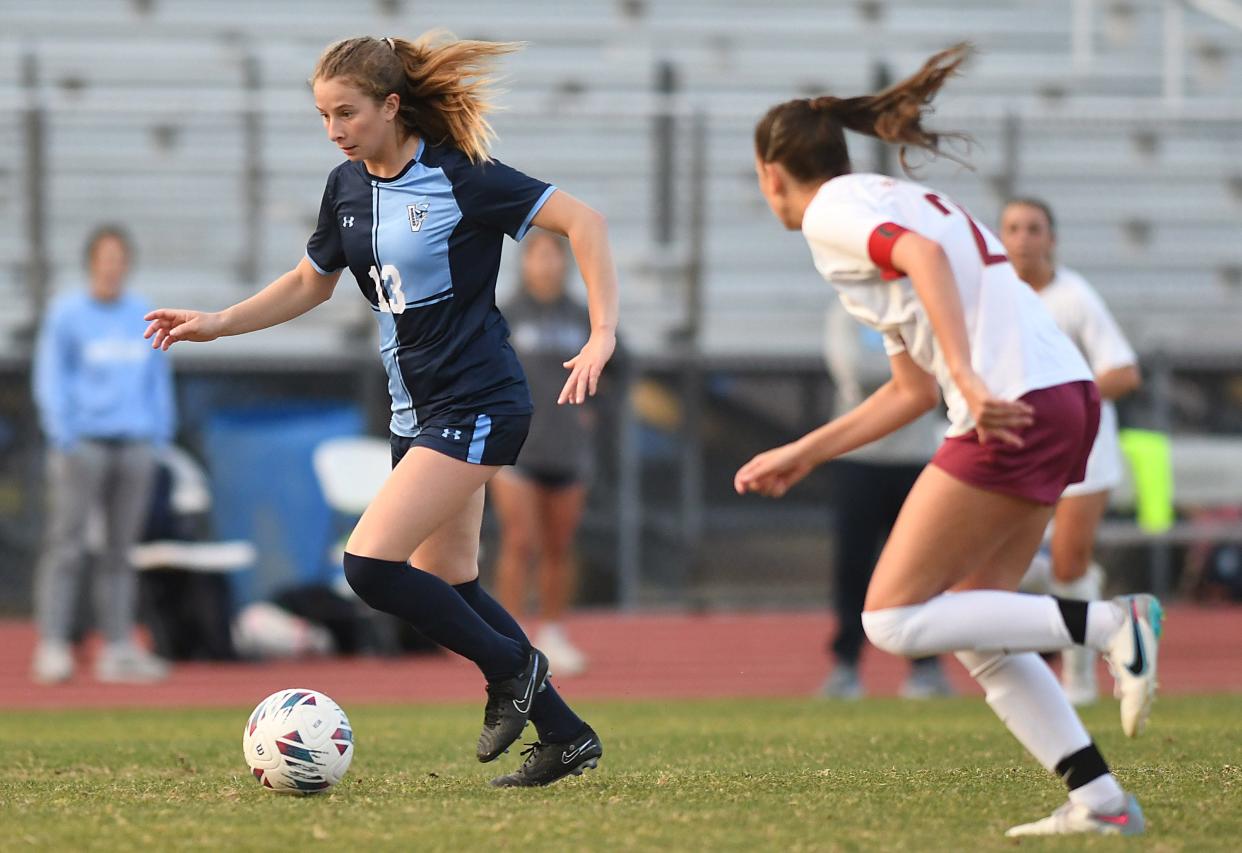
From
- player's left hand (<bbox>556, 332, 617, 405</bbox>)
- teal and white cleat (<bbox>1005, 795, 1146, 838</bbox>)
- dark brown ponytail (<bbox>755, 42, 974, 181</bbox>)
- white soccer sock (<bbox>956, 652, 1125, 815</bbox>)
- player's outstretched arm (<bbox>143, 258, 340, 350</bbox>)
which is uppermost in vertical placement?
dark brown ponytail (<bbox>755, 42, 974, 181</bbox>)

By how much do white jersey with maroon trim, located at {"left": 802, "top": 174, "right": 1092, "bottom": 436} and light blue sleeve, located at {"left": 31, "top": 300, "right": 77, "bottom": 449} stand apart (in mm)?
6440

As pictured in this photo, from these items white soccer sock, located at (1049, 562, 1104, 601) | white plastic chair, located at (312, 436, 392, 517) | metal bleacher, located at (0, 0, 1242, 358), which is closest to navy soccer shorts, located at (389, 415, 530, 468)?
white soccer sock, located at (1049, 562, 1104, 601)

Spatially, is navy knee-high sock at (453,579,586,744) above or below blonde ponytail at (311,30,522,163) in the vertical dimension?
below

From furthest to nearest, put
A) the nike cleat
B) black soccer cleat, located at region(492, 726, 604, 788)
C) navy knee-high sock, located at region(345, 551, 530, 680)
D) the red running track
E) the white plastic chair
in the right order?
the white plastic chair < the red running track < black soccer cleat, located at region(492, 726, 604, 788) < navy knee-high sock, located at region(345, 551, 530, 680) < the nike cleat

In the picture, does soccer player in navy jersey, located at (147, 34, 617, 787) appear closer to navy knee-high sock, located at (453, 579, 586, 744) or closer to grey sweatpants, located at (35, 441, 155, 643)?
navy knee-high sock, located at (453, 579, 586, 744)

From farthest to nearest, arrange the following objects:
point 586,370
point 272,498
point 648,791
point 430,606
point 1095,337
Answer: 1. point 272,498
2. point 1095,337
3. point 648,791
4. point 430,606
5. point 586,370

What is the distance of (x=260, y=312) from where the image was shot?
515cm

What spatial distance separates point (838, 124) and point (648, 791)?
6.05 ft

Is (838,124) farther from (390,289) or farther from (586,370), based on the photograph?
(390,289)

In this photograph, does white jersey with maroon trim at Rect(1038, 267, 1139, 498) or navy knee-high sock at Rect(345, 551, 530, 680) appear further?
white jersey with maroon trim at Rect(1038, 267, 1139, 498)

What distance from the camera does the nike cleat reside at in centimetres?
402

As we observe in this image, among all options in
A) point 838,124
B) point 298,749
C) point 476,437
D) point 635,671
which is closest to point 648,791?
point 298,749

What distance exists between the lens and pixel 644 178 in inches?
517

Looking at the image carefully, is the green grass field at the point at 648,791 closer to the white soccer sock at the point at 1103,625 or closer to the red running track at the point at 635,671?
the white soccer sock at the point at 1103,625
